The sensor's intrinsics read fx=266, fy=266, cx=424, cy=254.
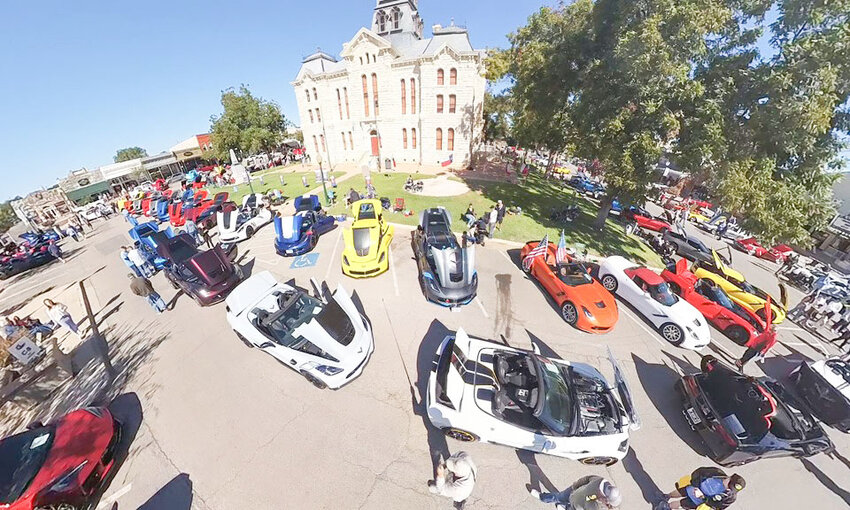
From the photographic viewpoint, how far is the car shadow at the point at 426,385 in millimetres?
5152

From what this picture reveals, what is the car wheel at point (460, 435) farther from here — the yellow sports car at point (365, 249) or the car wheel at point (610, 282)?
the car wheel at point (610, 282)

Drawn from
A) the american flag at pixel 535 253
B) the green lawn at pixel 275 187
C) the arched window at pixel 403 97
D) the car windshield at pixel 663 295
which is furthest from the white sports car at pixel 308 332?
the arched window at pixel 403 97

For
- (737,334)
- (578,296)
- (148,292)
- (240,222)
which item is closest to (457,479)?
(578,296)

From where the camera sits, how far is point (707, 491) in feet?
13.0

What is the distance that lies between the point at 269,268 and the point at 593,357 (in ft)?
39.4

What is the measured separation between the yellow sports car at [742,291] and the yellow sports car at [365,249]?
11369 mm

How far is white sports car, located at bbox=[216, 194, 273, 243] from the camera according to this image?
13.0 meters

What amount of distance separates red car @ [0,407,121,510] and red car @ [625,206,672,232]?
22.8 meters

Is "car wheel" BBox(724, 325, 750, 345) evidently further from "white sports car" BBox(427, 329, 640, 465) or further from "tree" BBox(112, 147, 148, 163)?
"tree" BBox(112, 147, 148, 163)

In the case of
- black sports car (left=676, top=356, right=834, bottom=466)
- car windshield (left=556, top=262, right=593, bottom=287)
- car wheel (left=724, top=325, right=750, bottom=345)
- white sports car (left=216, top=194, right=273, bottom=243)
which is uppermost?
white sports car (left=216, top=194, right=273, bottom=243)

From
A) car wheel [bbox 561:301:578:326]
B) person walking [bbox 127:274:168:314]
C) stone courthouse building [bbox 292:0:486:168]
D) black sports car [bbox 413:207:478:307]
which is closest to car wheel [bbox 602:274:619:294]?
car wheel [bbox 561:301:578:326]

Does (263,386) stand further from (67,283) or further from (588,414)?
(67,283)

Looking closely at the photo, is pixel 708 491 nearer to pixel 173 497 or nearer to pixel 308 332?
pixel 308 332

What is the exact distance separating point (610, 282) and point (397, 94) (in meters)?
26.6
